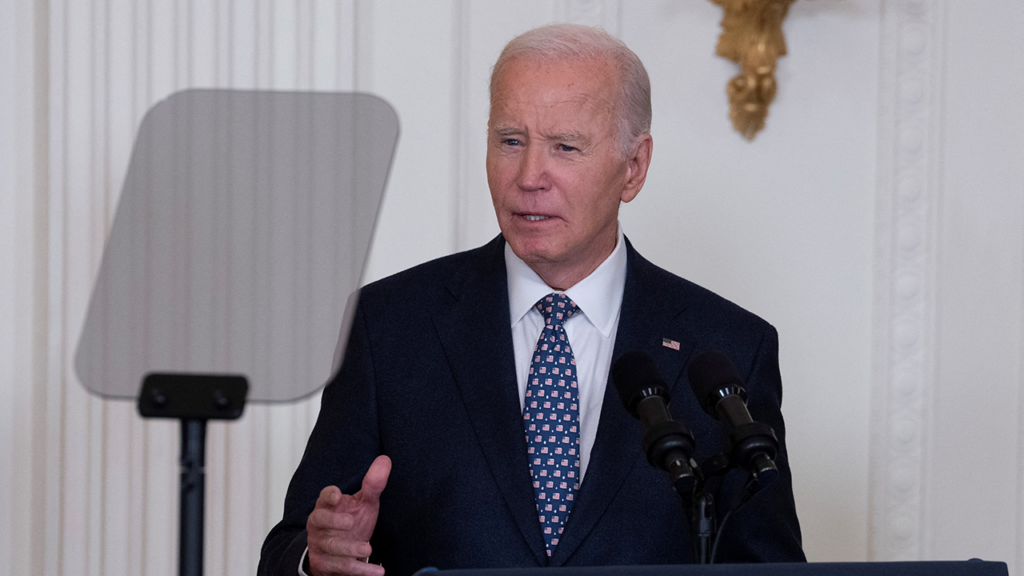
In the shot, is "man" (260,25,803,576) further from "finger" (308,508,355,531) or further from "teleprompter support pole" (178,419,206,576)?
"teleprompter support pole" (178,419,206,576)

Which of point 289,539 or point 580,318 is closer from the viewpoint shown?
point 289,539

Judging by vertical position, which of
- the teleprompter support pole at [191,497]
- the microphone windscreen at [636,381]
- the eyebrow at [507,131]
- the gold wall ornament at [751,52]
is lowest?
the teleprompter support pole at [191,497]

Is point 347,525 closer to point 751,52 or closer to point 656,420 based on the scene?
point 656,420

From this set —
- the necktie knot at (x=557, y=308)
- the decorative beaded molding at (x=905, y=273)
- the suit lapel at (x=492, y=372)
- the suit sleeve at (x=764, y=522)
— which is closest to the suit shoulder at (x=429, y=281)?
the suit lapel at (x=492, y=372)

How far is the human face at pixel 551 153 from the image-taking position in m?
1.72

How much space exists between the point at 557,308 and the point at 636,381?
2.15ft

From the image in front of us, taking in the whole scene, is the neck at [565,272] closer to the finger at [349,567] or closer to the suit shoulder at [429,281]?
the suit shoulder at [429,281]

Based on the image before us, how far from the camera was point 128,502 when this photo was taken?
2516 mm

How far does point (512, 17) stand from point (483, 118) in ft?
0.89

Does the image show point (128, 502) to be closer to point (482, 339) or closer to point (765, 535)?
point (482, 339)

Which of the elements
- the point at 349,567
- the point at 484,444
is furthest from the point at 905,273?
the point at 349,567

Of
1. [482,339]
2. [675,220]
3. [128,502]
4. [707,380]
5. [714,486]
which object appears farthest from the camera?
[675,220]

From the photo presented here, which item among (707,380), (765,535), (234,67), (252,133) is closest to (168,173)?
(252,133)

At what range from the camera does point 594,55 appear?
1.77 meters
